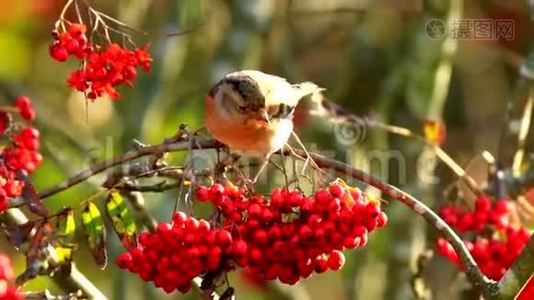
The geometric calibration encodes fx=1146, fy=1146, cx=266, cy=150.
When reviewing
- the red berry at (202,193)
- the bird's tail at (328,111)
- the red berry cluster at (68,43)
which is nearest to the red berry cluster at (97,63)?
the red berry cluster at (68,43)

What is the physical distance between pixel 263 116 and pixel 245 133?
0.06 m

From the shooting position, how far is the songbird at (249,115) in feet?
9.15

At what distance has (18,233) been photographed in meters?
2.14

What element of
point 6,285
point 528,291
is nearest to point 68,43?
point 6,285

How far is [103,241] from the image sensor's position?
229cm

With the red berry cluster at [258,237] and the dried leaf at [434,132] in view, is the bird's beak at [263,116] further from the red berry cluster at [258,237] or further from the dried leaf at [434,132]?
the dried leaf at [434,132]

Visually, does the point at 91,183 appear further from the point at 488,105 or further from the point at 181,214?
the point at 488,105

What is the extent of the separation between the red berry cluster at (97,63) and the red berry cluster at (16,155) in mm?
168

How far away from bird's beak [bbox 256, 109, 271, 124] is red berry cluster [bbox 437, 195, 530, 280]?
23.4 inches

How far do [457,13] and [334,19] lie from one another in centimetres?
148

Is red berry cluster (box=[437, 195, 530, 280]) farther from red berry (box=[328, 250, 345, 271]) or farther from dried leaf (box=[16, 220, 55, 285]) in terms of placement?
dried leaf (box=[16, 220, 55, 285])

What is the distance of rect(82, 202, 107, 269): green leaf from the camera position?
7.47ft

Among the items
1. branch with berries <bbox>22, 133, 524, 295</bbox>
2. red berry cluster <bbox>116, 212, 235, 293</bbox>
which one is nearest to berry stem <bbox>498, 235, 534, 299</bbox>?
branch with berries <bbox>22, 133, 524, 295</bbox>

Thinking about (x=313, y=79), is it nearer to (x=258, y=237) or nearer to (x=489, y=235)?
(x=489, y=235)
